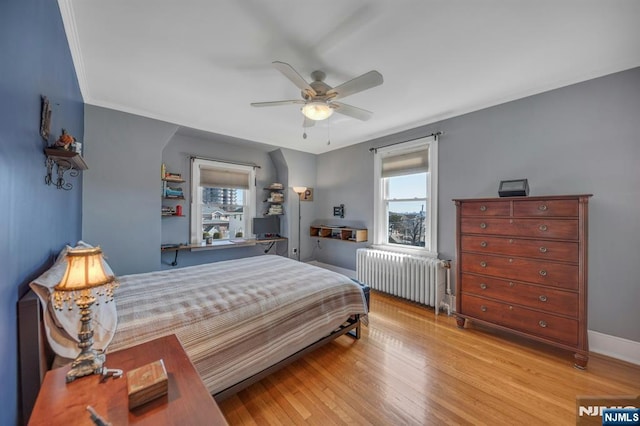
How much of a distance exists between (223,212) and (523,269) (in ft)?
14.5

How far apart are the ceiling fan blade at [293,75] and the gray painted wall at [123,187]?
247 centimetres

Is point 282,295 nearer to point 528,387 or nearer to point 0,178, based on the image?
point 0,178

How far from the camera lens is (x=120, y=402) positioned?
85cm

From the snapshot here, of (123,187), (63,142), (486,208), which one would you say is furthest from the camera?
(123,187)

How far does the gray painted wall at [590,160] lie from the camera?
6.96 ft

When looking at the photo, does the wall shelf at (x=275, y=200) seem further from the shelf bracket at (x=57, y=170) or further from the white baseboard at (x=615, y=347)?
the white baseboard at (x=615, y=347)

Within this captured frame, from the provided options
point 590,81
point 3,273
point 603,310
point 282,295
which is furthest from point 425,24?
point 603,310

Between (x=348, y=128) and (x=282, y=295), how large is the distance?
2764 mm

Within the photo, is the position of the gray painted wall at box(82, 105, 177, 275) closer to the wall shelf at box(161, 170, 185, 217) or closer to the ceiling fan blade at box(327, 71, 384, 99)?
the wall shelf at box(161, 170, 185, 217)

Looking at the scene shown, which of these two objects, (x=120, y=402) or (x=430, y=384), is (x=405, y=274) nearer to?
(x=430, y=384)

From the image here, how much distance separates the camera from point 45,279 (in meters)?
1.08

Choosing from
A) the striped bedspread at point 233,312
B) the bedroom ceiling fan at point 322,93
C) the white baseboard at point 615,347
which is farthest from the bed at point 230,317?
the white baseboard at point 615,347

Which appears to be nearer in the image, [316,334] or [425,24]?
[425,24]

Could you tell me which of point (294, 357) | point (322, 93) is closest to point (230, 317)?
point (294, 357)
